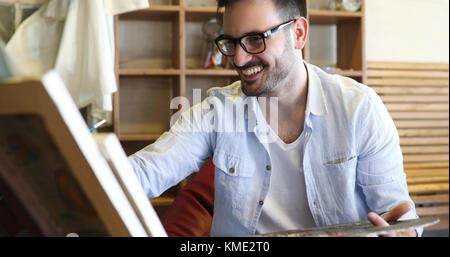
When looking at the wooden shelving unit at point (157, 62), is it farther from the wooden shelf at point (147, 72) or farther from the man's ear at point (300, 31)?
the man's ear at point (300, 31)

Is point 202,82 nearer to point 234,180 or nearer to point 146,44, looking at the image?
point 146,44

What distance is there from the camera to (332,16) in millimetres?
3014

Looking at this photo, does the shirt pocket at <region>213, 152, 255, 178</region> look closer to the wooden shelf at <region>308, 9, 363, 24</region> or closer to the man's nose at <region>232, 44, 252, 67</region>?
the man's nose at <region>232, 44, 252, 67</region>

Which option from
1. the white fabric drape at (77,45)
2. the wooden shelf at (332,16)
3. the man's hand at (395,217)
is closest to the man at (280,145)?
the man's hand at (395,217)

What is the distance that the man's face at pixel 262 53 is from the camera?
1.41 m

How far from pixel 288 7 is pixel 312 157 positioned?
0.51 meters

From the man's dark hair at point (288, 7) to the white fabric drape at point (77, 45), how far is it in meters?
0.88

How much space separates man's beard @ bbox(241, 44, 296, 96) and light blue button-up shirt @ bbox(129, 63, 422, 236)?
0.07 meters

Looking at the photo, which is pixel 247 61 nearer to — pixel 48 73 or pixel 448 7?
pixel 48 73

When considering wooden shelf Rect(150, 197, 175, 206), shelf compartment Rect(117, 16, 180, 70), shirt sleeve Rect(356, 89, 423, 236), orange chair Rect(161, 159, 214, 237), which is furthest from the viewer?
shelf compartment Rect(117, 16, 180, 70)

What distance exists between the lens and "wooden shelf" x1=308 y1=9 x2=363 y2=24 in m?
2.95

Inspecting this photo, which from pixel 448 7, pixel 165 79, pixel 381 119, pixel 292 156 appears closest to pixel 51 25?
pixel 165 79

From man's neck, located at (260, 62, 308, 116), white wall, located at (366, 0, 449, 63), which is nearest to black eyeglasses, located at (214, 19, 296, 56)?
man's neck, located at (260, 62, 308, 116)

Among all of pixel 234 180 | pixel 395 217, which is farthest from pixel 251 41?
pixel 395 217
